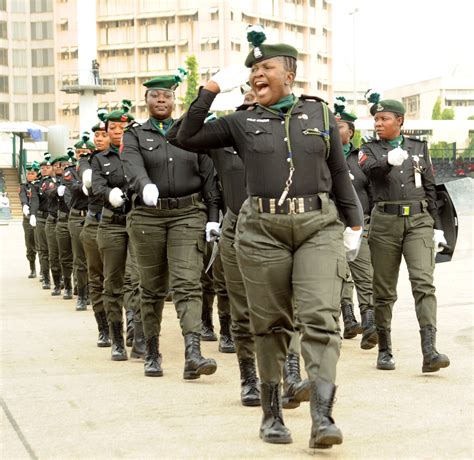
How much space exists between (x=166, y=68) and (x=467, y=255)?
286 feet

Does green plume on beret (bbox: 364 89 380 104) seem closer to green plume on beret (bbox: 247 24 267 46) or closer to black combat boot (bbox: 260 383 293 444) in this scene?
green plume on beret (bbox: 247 24 267 46)

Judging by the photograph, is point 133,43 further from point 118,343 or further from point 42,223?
point 118,343

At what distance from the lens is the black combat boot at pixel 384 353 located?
354 inches

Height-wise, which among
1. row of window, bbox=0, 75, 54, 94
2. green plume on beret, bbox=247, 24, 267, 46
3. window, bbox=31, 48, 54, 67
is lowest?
green plume on beret, bbox=247, 24, 267, 46

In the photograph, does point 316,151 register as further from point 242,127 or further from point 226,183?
point 226,183

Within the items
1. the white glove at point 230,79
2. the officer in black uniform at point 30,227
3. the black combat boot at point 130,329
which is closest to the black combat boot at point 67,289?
the officer in black uniform at point 30,227

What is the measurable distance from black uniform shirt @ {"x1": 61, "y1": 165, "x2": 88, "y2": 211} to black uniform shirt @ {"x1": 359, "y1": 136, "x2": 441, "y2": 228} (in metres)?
4.83

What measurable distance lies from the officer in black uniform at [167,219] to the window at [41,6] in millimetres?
107553

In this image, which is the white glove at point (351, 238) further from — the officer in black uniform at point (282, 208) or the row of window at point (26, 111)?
the row of window at point (26, 111)

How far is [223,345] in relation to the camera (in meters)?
10.3

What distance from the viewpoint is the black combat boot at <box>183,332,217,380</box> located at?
8359mm

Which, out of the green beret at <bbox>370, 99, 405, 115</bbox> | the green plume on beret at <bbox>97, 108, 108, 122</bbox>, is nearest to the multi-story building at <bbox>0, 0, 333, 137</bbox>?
the green plume on beret at <bbox>97, 108, 108, 122</bbox>

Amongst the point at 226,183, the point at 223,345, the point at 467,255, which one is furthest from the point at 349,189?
the point at 467,255

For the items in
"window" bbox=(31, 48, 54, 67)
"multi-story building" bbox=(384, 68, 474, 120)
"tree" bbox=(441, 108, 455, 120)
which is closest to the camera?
"window" bbox=(31, 48, 54, 67)
